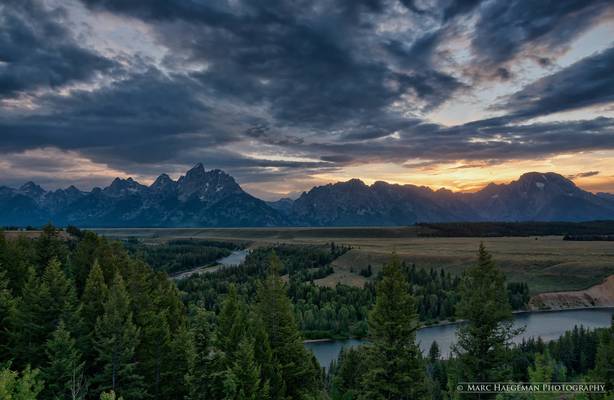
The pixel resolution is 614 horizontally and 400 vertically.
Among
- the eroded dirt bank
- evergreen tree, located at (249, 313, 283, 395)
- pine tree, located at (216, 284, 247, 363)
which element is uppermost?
pine tree, located at (216, 284, 247, 363)

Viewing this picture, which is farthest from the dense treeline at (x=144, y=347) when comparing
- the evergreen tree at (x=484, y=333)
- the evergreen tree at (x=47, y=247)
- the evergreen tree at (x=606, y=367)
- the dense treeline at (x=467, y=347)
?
the evergreen tree at (x=606, y=367)

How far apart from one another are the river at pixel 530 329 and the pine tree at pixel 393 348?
64061 millimetres

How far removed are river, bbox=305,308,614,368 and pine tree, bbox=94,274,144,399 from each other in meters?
58.9

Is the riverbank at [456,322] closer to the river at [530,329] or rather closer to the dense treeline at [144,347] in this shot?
the river at [530,329]

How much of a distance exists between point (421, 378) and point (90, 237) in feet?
176

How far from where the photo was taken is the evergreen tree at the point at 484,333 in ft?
109

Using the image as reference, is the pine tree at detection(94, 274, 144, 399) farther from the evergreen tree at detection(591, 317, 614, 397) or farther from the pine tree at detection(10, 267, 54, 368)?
the evergreen tree at detection(591, 317, 614, 397)

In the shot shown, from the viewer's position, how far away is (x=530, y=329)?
397 ft

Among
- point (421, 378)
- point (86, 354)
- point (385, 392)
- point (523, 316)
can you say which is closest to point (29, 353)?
point (86, 354)

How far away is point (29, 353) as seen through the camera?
124ft

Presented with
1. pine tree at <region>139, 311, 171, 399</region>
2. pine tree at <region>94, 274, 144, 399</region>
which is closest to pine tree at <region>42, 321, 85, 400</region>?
pine tree at <region>94, 274, 144, 399</region>

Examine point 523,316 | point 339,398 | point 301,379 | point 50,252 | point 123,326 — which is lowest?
point 523,316

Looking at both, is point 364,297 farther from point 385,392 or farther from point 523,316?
point 385,392

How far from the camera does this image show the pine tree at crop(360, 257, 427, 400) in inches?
1180
